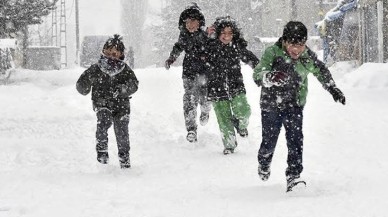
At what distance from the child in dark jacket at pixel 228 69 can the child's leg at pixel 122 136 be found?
138cm

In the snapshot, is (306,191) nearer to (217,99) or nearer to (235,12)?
(217,99)

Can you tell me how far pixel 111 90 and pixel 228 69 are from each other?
185 centimetres

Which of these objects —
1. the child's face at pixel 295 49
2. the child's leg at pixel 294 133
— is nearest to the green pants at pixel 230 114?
the child's leg at pixel 294 133

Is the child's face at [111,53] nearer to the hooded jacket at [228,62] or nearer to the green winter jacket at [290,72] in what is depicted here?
the hooded jacket at [228,62]

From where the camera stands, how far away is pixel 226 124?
23.8ft

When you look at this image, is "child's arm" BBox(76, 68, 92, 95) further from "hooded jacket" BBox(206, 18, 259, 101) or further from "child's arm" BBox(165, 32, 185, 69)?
"child's arm" BBox(165, 32, 185, 69)

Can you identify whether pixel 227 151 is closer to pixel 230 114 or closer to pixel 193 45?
pixel 230 114

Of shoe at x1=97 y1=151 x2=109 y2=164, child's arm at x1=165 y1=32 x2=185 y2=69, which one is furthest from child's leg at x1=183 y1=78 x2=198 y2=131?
shoe at x1=97 y1=151 x2=109 y2=164

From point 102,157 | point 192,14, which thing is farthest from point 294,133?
point 192,14

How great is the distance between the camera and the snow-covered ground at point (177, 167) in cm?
458

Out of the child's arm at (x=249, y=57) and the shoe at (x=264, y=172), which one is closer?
the shoe at (x=264, y=172)

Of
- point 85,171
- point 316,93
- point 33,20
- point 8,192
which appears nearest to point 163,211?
point 8,192

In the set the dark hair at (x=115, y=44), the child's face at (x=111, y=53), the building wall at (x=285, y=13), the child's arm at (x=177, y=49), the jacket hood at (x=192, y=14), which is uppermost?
the jacket hood at (x=192, y=14)

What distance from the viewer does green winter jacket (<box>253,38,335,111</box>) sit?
516 cm
